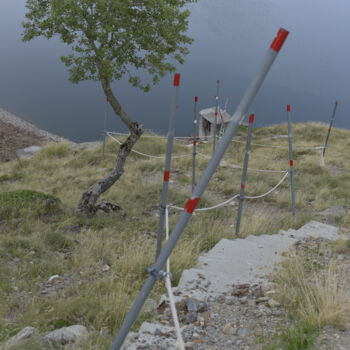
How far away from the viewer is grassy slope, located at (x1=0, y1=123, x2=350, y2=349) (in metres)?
4.12

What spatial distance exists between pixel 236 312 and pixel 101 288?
5.07ft

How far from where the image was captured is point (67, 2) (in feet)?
24.3

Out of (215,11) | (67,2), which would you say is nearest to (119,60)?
(67,2)

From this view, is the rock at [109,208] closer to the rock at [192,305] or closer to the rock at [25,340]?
the rock at [192,305]

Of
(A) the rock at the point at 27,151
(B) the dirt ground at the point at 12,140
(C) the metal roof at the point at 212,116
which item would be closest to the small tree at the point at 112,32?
(B) the dirt ground at the point at 12,140

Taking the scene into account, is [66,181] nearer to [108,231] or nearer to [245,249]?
[108,231]

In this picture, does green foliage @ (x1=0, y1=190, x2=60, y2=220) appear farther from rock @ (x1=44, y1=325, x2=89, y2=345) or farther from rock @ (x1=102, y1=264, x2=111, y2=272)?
rock @ (x1=44, y1=325, x2=89, y2=345)

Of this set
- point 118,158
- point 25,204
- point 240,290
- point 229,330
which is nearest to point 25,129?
point 25,204

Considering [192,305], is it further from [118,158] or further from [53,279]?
[118,158]

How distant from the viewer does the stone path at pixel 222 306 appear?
321cm

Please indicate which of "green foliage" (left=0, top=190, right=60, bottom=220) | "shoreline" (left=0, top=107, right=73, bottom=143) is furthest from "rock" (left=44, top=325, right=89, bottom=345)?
"shoreline" (left=0, top=107, right=73, bottom=143)

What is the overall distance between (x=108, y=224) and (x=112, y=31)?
12.1ft

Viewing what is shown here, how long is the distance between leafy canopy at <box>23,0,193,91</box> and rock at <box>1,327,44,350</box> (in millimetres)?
5578

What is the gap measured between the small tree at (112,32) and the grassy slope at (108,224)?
2633mm
